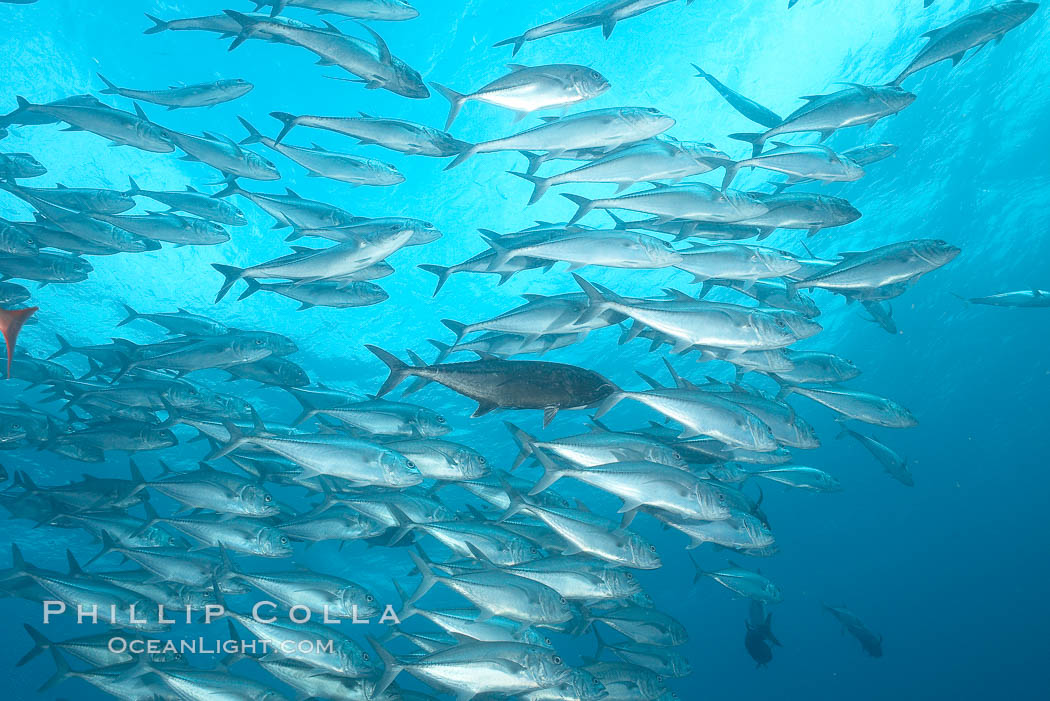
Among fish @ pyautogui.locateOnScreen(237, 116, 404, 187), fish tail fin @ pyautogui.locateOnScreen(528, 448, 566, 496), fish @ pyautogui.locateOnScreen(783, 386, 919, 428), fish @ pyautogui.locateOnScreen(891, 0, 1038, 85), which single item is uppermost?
fish @ pyautogui.locateOnScreen(891, 0, 1038, 85)

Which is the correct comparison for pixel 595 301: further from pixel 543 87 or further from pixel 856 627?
pixel 856 627

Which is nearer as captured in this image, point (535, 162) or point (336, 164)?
point (535, 162)

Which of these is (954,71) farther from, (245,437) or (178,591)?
(178,591)

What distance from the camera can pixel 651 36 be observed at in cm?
1136

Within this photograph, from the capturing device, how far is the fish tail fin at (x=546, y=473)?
4254mm

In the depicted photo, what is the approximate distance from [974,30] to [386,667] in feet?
23.4

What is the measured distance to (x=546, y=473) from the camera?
4.34m

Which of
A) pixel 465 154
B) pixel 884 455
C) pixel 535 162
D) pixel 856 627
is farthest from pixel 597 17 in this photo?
pixel 856 627

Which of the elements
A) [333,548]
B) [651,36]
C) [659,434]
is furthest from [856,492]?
[659,434]

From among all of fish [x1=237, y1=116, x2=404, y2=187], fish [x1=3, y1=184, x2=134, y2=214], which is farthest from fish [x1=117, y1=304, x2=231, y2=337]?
fish [x1=237, y1=116, x2=404, y2=187]

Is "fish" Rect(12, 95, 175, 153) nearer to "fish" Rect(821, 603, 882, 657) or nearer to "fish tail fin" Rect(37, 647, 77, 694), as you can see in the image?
"fish tail fin" Rect(37, 647, 77, 694)

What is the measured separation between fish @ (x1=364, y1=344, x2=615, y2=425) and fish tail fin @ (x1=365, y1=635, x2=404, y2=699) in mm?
2624

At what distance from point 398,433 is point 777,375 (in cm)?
392

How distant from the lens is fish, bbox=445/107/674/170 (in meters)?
4.18
